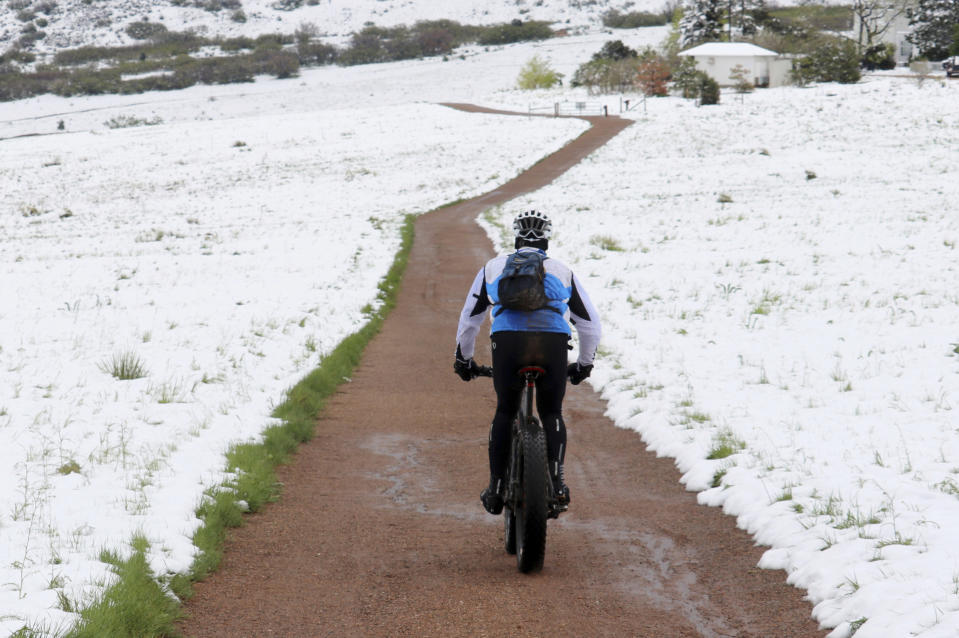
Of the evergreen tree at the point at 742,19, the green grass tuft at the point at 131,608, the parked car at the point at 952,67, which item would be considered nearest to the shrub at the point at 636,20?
the evergreen tree at the point at 742,19

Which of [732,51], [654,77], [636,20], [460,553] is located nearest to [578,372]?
[460,553]

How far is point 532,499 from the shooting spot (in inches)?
212

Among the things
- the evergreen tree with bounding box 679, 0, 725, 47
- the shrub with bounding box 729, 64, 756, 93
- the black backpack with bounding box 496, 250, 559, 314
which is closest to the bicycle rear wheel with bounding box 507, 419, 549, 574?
the black backpack with bounding box 496, 250, 559, 314

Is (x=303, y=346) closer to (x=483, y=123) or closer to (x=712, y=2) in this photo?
(x=483, y=123)

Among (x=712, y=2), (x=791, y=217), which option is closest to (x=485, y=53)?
(x=712, y=2)

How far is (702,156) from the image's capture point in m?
46.6

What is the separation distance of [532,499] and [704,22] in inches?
4200

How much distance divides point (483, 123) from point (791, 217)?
161ft

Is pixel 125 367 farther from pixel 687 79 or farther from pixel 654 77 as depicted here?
pixel 654 77

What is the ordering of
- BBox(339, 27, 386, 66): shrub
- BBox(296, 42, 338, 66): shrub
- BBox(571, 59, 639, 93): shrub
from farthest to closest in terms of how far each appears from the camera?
BBox(296, 42, 338, 66): shrub, BBox(339, 27, 386, 66): shrub, BBox(571, 59, 639, 93): shrub

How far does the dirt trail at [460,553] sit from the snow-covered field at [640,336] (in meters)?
0.36

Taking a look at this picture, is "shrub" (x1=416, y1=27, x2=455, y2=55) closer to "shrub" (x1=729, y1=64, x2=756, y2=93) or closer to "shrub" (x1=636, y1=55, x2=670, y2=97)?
"shrub" (x1=636, y1=55, x2=670, y2=97)

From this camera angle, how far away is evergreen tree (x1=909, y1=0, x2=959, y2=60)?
9281cm

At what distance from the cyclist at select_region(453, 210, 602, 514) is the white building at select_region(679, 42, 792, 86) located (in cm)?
8502
